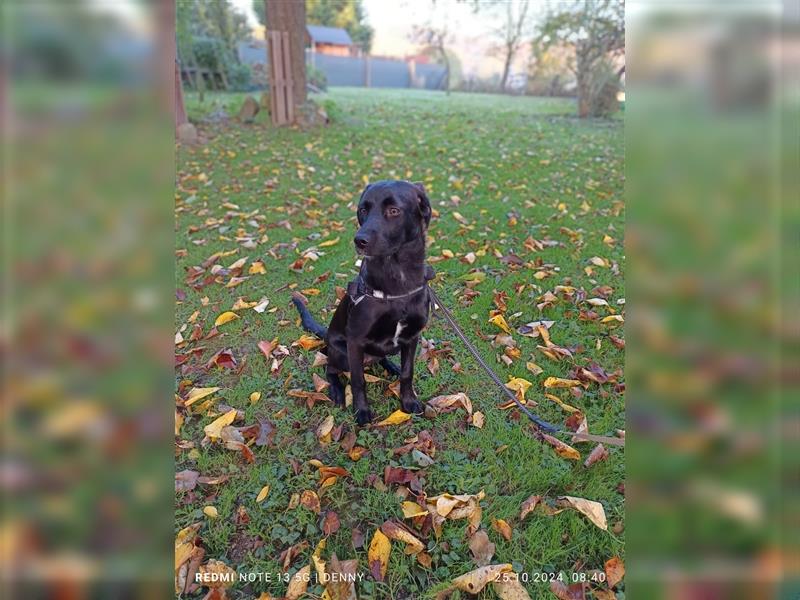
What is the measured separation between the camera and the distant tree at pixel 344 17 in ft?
120

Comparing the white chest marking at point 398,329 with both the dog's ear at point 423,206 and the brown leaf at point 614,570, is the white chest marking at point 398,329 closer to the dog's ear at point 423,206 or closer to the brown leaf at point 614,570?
the dog's ear at point 423,206

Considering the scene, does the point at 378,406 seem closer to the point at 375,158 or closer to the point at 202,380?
the point at 202,380

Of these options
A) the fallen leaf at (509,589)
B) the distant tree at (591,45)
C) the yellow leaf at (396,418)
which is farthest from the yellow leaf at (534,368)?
the distant tree at (591,45)

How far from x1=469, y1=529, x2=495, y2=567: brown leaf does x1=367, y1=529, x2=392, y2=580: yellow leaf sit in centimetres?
39

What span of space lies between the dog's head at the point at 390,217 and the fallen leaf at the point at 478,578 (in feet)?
5.41

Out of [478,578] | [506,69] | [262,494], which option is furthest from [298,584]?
[506,69]

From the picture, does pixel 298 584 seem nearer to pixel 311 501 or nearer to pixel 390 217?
pixel 311 501

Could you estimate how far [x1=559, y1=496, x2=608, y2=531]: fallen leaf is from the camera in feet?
7.50

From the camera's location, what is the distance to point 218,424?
2.93 m

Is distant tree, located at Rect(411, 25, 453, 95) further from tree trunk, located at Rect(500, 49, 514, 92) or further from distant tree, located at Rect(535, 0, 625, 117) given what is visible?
distant tree, located at Rect(535, 0, 625, 117)

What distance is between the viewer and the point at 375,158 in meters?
9.24
